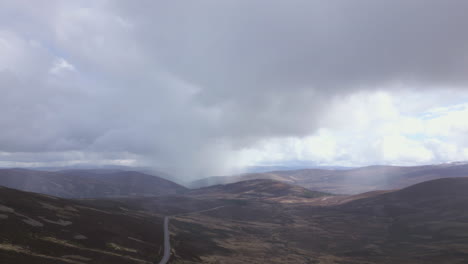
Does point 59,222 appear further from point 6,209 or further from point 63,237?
point 63,237

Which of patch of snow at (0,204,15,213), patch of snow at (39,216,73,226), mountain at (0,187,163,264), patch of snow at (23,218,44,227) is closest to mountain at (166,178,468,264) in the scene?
mountain at (0,187,163,264)

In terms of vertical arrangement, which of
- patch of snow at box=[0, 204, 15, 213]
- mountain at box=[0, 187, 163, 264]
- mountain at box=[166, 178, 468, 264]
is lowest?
mountain at box=[166, 178, 468, 264]

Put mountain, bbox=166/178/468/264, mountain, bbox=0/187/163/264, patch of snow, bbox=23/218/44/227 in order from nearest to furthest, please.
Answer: mountain, bbox=0/187/163/264, patch of snow, bbox=23/218/44/227, mountain, bbox=166/178/468/264

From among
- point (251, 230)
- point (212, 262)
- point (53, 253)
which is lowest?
point (251, 230)

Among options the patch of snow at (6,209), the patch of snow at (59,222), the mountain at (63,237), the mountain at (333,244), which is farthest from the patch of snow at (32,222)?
the mountain at (333,244)

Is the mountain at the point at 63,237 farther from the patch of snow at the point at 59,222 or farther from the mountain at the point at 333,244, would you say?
the mountain at the point at 333,244

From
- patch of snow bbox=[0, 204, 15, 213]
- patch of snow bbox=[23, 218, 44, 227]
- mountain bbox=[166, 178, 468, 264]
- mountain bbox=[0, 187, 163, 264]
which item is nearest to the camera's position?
mountain bbox=[0, 187, 163, 264]

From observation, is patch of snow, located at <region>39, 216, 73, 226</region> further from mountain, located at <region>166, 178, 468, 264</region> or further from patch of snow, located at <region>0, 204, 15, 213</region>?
mountain, located at <region>166, 178, 468, 264</region>

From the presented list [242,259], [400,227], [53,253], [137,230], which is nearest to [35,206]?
[137,230]

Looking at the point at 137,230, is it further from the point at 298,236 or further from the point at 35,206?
the point at 298,236
